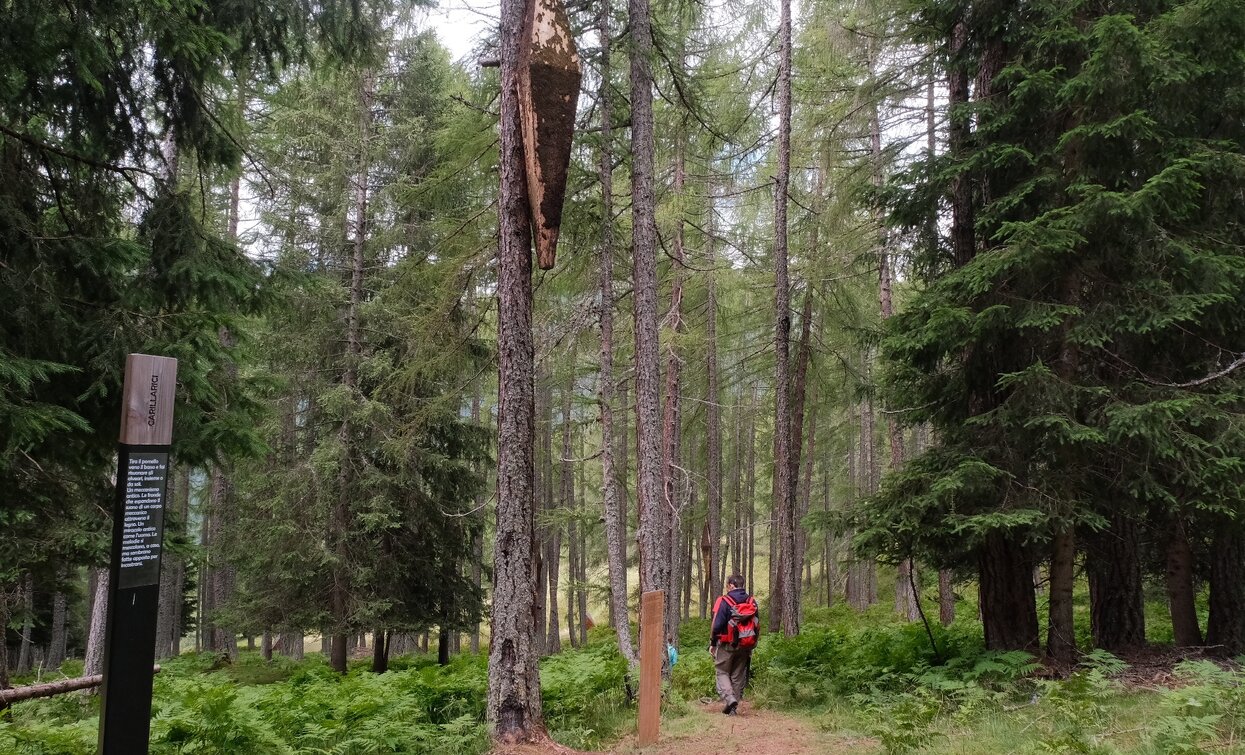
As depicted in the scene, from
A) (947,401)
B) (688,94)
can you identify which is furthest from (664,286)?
(947,401)

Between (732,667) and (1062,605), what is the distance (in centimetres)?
385

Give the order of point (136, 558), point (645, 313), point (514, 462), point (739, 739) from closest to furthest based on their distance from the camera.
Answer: point (136, 558) → point (514, 462) → point (739, 739) → point (645, 313)

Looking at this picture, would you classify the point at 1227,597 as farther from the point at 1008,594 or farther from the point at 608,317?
the point at 608,317

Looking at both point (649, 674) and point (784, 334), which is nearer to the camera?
point (649, 674)

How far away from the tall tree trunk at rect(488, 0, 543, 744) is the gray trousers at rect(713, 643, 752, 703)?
3280 mm

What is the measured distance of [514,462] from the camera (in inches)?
270

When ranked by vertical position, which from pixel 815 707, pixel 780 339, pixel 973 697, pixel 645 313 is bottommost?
pixel 815 707

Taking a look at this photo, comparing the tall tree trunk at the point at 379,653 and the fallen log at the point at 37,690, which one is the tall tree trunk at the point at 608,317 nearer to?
the tall tree trunk at the point at 379,653

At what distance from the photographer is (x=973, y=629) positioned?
11.5m

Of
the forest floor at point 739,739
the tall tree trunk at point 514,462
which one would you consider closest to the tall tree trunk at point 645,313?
the forest floor at point 739,739

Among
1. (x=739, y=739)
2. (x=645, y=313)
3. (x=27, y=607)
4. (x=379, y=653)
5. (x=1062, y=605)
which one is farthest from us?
(x=379, y=653)

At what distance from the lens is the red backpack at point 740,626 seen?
9.23 metres

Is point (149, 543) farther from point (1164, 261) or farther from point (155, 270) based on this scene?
point (1164, 261)

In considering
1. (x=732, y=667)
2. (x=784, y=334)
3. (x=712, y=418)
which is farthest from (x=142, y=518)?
(x=712, y=418)
